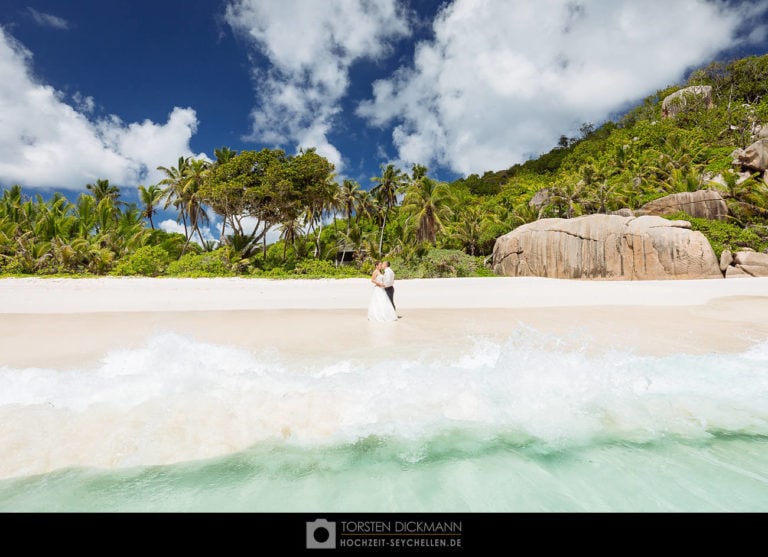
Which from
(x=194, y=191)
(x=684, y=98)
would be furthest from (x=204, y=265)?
(x=684, y=98)

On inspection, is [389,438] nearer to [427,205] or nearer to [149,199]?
[427,205]

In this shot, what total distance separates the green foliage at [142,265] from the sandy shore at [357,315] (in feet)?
12.1

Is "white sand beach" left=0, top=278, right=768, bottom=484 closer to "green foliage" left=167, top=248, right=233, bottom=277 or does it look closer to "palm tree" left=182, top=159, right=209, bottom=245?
"green foliage" left=167, top=248, right=233, bottom=277

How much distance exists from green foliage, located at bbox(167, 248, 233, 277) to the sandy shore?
377 cm

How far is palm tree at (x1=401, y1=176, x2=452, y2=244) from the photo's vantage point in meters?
32.1

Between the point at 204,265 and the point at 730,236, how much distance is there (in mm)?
30534

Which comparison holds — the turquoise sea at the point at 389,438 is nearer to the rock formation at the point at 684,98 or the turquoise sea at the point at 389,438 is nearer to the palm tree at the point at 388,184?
the palm tree at the point at 388,184

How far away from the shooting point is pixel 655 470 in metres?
3.06

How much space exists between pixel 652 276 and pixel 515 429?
21.5 m

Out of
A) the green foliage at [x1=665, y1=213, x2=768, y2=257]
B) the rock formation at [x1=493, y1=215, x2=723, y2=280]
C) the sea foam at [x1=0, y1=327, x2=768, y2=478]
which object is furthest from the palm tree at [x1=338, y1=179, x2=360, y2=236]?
the sea foam at [x1=0, y1=327, x2=768, y2=478]

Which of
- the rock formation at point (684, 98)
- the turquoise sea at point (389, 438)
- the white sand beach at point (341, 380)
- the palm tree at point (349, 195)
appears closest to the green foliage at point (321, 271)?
the white sand beach at point (341, 380)

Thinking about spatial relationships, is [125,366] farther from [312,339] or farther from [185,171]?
[185,171]
